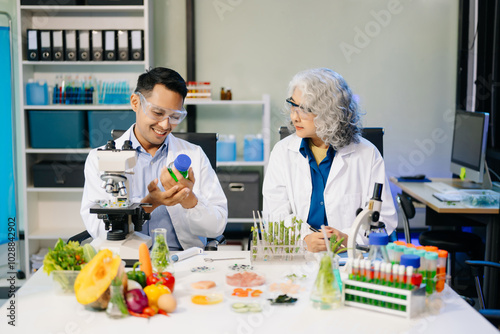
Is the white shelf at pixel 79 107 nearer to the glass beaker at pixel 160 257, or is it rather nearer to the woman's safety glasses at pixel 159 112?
the woman's safety glasses at pixel 159 112

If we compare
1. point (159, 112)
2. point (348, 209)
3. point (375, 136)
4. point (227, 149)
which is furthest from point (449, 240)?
point (159, 112)

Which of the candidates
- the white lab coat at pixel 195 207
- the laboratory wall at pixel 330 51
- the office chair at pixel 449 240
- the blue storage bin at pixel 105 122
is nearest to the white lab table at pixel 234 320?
the white lab coat at pixel 195 207

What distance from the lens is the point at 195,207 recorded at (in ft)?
7.95

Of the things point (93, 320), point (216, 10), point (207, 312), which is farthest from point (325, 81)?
point (216, 10)

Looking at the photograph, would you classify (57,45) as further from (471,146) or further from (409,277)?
(409,277)

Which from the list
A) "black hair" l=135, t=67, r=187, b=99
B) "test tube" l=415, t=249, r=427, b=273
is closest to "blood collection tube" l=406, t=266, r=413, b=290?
"test tube" l=415, t=249, r=427, b=273

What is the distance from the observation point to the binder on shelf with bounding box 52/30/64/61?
169 inches

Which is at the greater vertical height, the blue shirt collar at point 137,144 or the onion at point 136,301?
the blue shirt collar at point 137,144

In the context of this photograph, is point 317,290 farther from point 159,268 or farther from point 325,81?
point 325,81

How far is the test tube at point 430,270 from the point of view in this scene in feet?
5.52

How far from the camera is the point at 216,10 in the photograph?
469 cm

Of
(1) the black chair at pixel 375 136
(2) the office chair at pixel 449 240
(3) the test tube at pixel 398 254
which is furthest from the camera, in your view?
(2) the office chair at pixel 449 240

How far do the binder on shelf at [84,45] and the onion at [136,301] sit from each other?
10.3 feet

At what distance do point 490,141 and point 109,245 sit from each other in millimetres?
3563
